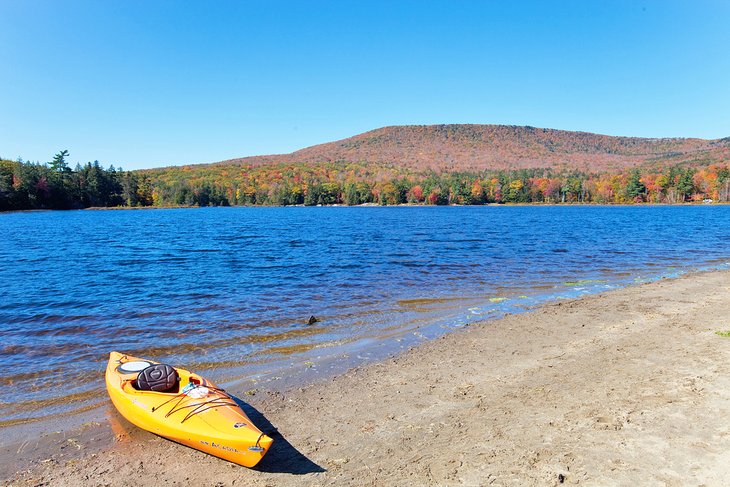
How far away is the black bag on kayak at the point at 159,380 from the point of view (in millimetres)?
7957

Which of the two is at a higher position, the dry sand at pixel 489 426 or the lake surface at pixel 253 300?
the dry sand at pixel 489 426

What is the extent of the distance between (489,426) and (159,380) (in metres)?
5.74

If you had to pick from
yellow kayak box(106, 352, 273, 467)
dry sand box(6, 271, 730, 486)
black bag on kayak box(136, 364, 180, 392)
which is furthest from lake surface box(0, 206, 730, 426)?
dry sand box(6, 271, 730, 486)

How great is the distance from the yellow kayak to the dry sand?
0.88 feet

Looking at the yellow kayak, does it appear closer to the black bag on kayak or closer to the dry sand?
the black bag on kayak

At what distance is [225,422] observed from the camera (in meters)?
6.87

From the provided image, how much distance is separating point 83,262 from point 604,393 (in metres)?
31.6

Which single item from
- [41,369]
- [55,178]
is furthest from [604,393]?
[55,178]

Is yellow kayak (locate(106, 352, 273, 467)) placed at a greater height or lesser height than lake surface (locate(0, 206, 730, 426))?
greater

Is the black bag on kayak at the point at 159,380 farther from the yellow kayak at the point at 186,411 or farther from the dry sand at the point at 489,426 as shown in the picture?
the dry sand at the point at 489,426

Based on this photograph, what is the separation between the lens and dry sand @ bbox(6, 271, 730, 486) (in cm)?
593

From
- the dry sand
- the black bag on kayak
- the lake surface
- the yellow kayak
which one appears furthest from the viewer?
the lake surface

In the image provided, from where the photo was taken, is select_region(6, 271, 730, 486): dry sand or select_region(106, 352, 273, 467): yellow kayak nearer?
select_region(6, 271, 730, 486): dry sand

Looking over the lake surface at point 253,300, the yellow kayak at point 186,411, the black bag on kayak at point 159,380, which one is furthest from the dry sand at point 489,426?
the lake surface at point 253,300
